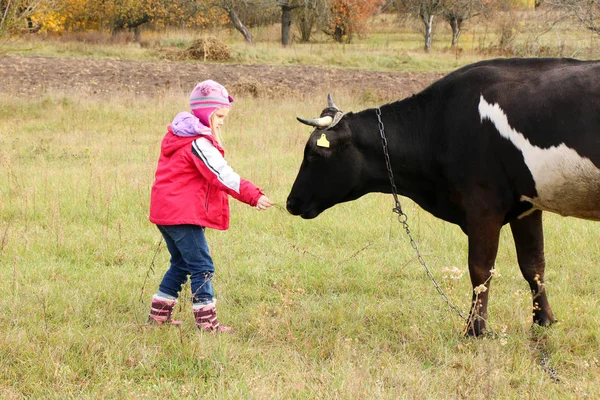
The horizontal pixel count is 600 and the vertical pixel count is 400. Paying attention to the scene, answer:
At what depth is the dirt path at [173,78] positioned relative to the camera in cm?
1778

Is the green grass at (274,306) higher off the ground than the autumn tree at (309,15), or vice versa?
the autumn tree at (309,15)

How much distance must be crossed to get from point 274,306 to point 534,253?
2016 millimetres

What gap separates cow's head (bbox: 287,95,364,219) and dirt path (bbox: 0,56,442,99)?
12089 millimetres

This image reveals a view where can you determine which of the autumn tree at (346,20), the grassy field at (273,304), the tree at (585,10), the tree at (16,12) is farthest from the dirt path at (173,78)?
the autumn tree at (346,20)

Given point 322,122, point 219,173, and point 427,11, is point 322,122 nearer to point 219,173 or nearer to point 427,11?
point 219,173

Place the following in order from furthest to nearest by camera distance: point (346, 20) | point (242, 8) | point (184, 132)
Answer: point (346, 20) < point (242, 8) < point (184, 132)

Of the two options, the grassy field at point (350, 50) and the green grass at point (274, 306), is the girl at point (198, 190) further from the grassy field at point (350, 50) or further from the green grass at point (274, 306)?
the grassy field at point (350, 50)

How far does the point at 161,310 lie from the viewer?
507 centimetres

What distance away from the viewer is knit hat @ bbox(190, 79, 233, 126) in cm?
486

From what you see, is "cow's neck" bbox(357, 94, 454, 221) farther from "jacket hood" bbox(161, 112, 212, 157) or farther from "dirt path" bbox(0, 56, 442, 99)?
"dirt path" bbox(0, 56, 442, 99)

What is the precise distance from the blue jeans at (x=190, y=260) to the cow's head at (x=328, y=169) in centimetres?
82

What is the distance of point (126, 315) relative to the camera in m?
5.31

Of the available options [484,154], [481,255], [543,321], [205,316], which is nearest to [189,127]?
[205,316]

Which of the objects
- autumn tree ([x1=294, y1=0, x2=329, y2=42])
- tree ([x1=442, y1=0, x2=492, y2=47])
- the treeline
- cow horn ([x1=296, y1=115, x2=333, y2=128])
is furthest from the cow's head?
tree ([x1=442, y1=0, x2=492, y2=47])
